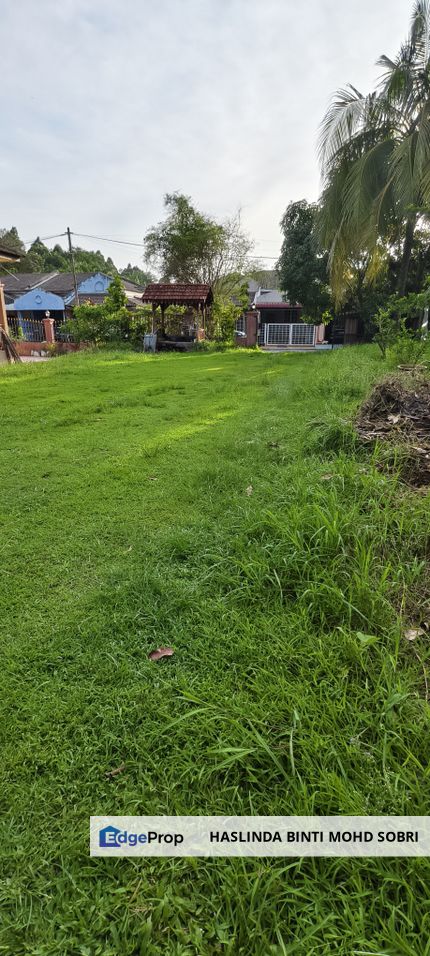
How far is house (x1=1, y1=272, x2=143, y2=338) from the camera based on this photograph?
29359mm

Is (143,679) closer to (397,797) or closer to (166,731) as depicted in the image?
(166,731)

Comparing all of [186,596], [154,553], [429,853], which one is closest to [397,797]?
[429,853]

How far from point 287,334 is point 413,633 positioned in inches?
952

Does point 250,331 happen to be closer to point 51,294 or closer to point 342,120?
point 342,120

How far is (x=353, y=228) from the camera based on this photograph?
33.3 ft

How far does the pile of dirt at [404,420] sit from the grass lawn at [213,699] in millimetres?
213

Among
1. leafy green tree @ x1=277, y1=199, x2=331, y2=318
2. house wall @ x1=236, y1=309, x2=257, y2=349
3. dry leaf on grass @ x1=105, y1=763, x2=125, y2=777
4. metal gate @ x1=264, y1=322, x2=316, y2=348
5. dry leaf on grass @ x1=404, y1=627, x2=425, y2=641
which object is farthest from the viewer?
metal gate @ x1=264, y1=322, x2=316, y2=348

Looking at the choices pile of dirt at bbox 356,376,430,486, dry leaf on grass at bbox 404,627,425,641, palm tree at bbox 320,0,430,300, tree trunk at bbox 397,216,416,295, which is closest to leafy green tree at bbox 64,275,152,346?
palm tree at bbox 320,0,430,300

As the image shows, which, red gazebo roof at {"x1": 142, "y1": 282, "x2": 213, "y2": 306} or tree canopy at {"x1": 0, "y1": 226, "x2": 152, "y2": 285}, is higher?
tree canopy at {"x1": 0, "y1": 226, "x2": 152, "y2": 285}

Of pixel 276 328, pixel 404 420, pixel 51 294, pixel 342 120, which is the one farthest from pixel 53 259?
Answer: pixel 404 420

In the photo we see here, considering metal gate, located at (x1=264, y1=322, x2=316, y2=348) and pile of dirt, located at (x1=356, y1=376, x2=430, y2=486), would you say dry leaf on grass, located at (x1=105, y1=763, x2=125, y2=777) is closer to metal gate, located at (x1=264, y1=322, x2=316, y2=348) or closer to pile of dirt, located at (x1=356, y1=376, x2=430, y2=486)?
pile of dirt, located at (x1=356, y1=376, x2=430, y2=486)

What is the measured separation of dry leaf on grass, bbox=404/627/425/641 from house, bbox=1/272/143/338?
26803 mm

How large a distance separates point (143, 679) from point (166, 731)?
8.6 inches

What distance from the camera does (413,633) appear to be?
5.20ft
